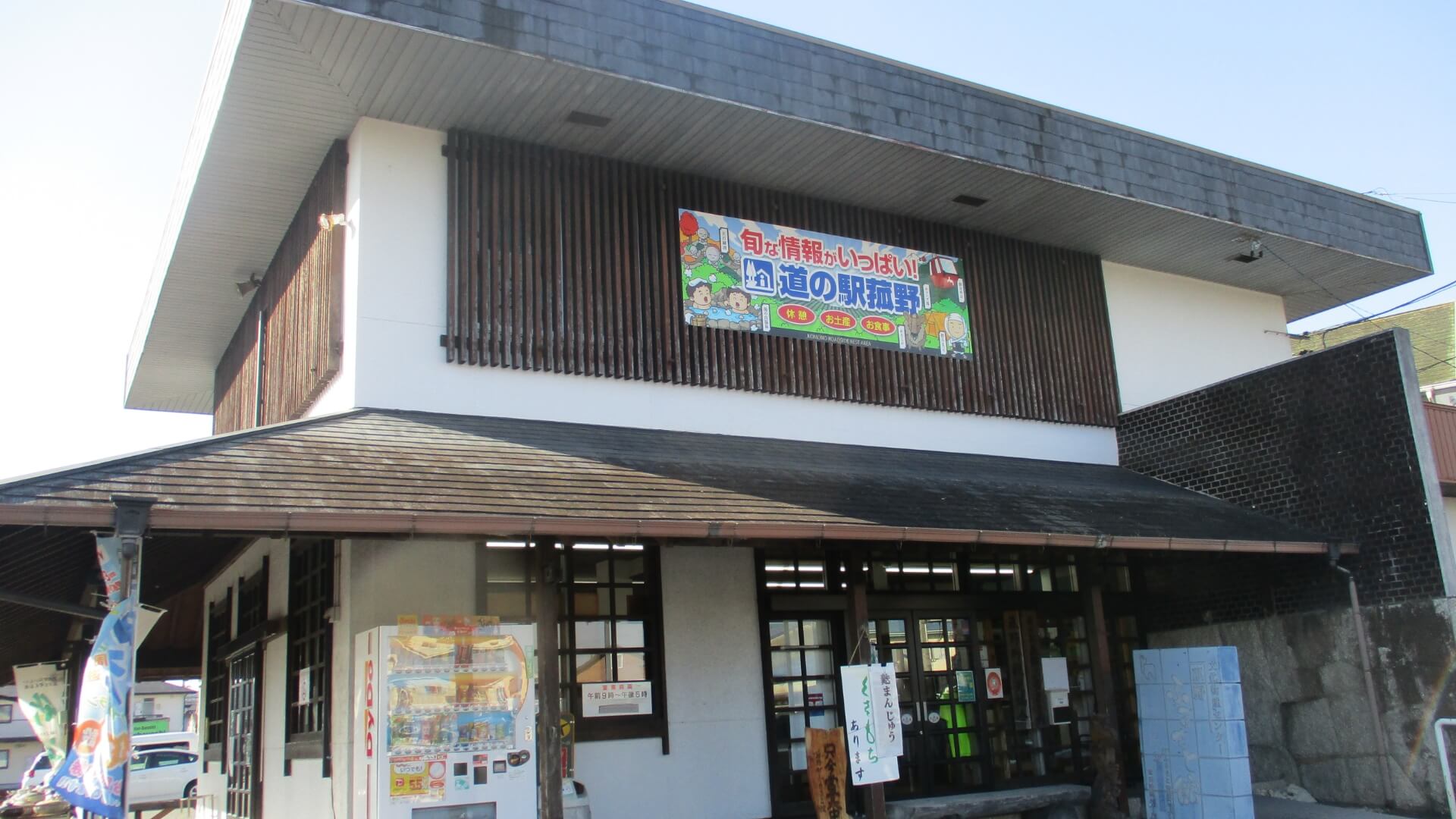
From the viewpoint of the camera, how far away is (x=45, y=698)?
13.8 metres

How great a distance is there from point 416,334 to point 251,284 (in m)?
4.95

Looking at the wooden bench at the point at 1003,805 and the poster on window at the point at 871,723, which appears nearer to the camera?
the poster on window at the point at 871,723

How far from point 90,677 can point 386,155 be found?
17.0 ft

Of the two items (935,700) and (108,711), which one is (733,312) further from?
(108,711)

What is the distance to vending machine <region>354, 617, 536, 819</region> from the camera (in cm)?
749

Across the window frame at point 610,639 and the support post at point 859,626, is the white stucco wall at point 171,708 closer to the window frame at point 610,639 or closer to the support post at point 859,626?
the window frame at point 610,639

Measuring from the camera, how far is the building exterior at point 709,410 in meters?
8.77

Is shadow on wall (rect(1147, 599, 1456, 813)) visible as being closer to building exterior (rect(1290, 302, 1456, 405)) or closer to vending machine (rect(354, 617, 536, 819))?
vending machine (rect(354, 617, 536, 819))

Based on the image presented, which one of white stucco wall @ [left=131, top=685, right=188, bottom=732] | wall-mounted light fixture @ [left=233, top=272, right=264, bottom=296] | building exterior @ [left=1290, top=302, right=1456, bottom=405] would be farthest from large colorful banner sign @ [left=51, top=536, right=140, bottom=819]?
white stucco wall @ [left=131, top=685, right=188, bottom=732]

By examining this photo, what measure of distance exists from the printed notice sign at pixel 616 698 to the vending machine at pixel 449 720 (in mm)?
1523

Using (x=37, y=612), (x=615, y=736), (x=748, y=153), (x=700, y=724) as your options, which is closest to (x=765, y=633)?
(x=700, y=724)

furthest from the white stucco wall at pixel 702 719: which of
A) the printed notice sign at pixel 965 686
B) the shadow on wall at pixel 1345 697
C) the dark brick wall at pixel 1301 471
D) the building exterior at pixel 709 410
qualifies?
the shadow on wall at pixel 1345 697

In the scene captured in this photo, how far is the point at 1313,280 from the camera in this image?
1532 cm

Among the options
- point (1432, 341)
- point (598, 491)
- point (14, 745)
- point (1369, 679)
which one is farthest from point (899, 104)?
point (14, 745)
